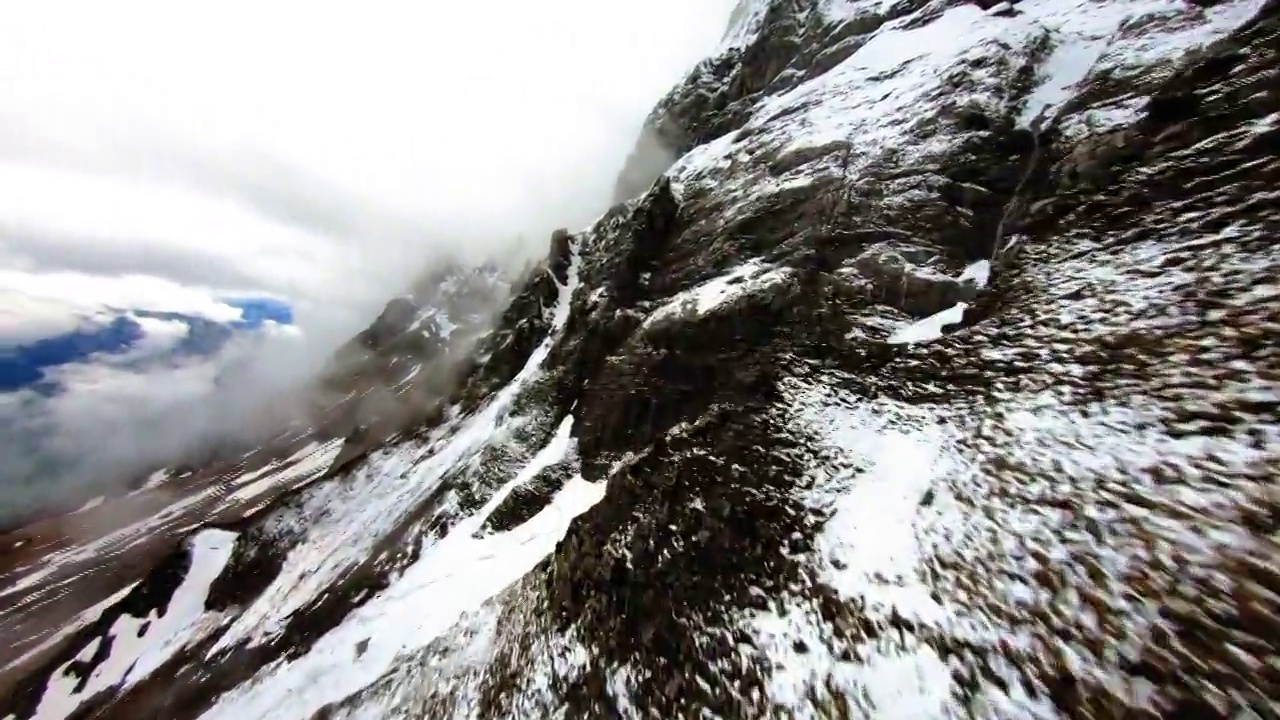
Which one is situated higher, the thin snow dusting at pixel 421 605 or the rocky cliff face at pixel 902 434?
the rocky cliff face at pixel 902 434

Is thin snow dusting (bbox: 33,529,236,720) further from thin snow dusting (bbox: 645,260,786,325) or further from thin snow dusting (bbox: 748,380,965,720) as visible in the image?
thin snow dusting (bbox: 748,380,965,720)

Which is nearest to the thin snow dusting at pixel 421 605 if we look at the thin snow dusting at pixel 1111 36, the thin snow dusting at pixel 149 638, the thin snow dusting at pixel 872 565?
the thin snow dusting at pixel 872 565

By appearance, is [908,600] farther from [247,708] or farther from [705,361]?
[247,708]

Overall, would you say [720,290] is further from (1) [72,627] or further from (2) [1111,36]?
(1) [72,627]

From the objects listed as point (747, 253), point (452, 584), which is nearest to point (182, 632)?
point (452, 584)

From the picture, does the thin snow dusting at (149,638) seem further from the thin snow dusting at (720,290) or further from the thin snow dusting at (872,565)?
the thin snow dusting at (872,565)

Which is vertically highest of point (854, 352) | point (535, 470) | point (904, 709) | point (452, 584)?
point (854, 352)

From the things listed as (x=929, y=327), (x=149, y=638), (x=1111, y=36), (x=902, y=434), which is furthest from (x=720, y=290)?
(x=149, y=638)
